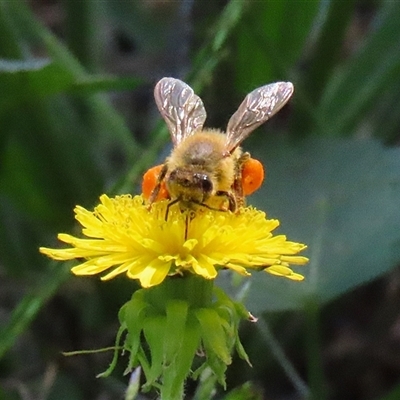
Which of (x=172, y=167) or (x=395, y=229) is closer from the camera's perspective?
(x=172, y=167)

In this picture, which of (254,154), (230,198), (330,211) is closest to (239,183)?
(230,198)

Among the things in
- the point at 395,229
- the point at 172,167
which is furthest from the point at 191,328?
the point at 395,229

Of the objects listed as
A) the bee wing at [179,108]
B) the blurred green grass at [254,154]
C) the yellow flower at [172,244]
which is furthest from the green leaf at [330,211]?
the yellow flower at [172,244]

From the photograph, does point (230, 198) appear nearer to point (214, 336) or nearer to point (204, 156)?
point (204, 156)

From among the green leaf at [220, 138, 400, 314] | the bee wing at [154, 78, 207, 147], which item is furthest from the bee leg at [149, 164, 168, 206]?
the green leaf at [220, 138, 400, 314]

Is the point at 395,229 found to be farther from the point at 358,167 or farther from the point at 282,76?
the point at 282,76

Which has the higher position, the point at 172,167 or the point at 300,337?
the point at 172,167

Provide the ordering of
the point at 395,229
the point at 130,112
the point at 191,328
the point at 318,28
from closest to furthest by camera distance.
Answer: the point at 191,328, the point at 395,229, the point at 318,28, the point at 130,112
